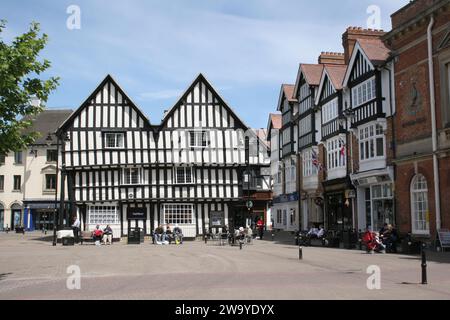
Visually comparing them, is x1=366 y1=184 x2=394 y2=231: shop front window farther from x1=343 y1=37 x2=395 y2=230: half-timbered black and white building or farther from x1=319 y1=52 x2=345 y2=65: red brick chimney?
x1=319 y1=52 x2=345 y2=65: red brick chimney

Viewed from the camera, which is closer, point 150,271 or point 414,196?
point 150,271

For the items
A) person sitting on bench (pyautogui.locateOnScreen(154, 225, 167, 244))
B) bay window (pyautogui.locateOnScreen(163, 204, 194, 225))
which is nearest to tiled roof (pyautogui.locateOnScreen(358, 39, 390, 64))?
bay window (pyautogui.locateOnScreen(163, 204, 194, 225))

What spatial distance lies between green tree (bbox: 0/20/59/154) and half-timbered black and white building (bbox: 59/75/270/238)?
74.9ft

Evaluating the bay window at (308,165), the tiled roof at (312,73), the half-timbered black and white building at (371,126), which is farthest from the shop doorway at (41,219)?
the half-timbered black and white building at (371,126)

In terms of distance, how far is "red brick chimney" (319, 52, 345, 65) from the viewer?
136 ft

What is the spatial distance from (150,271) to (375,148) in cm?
1775

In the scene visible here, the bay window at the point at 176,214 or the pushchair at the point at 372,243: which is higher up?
the bay window at the point at 176,214

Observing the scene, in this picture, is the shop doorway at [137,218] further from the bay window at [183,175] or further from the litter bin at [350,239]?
the litter bin at [350,239]

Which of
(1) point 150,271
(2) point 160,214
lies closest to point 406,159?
(1) point 150,271

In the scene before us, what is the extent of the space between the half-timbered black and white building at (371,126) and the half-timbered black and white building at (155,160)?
9.22 m

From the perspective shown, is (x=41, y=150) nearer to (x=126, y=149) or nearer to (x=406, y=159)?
(x=126, y=149)

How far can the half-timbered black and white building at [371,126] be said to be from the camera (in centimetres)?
2795

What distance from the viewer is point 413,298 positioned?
1004cm

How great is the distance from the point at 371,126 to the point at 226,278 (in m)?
18.9
